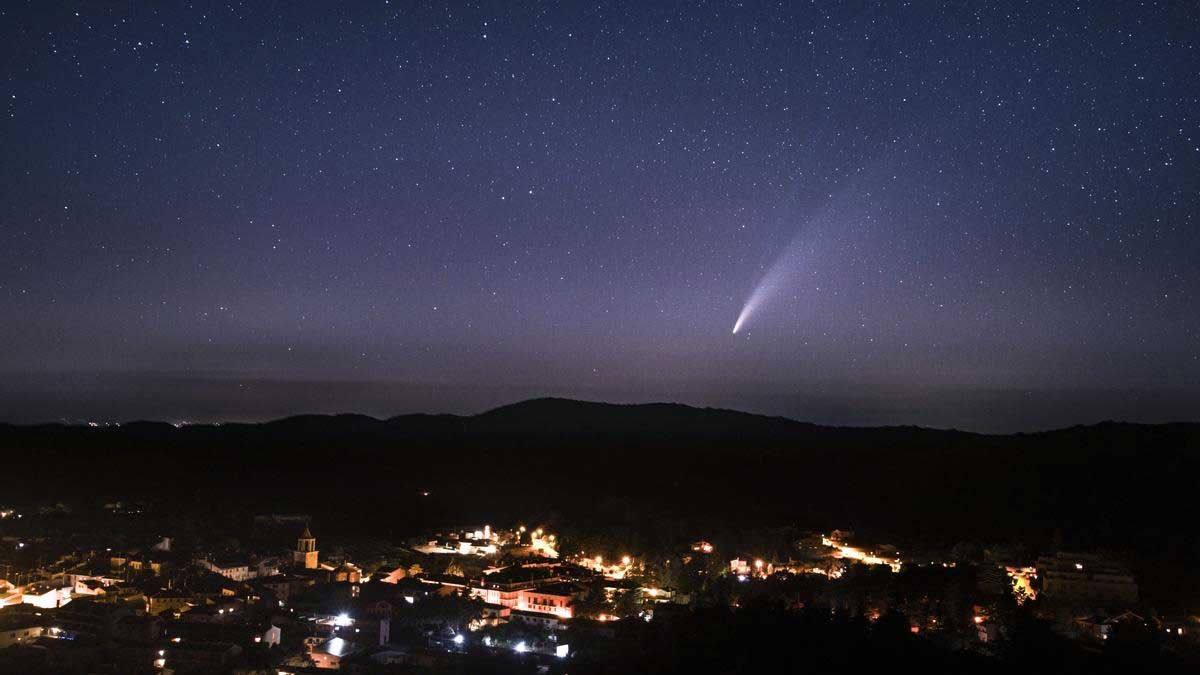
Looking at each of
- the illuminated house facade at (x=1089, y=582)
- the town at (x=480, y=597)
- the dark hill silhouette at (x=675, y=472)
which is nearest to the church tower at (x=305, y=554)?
the town at (x=480, y=597)

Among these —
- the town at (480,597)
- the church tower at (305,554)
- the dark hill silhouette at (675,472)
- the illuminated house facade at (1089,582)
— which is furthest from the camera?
the dark hill silhouette at (675,472)

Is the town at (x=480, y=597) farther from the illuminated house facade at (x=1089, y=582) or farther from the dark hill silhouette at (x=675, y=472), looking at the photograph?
the dark hill silhouette at (x=675, y=472)

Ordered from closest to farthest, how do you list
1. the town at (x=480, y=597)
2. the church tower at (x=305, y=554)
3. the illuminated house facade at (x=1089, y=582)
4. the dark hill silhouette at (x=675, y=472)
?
1. the town at (x=480, y=597)
2. the illuminated house facade at (x=1089, y=582)
3. the church tower at (x=305, y=554)
4. the dark hill silhouette at (x=675, y=472)

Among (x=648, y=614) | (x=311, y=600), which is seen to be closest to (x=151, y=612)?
(x=311, y=600)

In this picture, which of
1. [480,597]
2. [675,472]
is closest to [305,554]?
[480,597]

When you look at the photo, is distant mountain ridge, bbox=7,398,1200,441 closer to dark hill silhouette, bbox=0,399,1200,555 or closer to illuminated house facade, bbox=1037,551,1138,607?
dark hill silhouette, bbox=0,399,1200,555

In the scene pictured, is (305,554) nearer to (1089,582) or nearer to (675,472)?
(1089,582)
